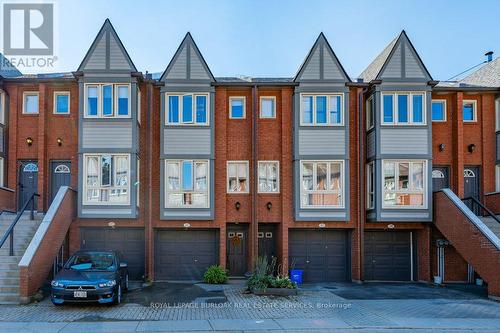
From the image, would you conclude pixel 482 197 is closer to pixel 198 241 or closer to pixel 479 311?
pixel 479 311

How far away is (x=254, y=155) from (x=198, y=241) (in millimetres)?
4042

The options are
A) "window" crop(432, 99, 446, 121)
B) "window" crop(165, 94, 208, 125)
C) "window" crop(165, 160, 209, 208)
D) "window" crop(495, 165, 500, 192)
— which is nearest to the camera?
"window" crop(165, 160, 209, 208)

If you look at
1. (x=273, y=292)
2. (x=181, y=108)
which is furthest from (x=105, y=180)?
(x=273, y=292)

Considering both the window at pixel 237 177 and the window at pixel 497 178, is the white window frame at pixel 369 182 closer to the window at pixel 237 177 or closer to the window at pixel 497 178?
the window at pixel 237 177

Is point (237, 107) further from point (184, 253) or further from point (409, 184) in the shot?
point (409, 184)

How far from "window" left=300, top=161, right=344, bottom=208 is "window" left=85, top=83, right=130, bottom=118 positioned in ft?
23.0

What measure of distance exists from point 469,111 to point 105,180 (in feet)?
47.9

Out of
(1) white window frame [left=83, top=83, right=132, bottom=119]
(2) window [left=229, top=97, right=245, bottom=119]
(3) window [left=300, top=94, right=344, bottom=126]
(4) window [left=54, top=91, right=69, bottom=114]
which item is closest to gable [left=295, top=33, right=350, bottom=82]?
(3) window [left=300, top=94, right=344, bottom=126]

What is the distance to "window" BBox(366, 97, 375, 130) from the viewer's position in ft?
59.9

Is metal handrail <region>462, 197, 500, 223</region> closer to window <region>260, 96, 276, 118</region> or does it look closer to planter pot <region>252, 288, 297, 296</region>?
planter pot <region>252, 288, 297, 296</region>

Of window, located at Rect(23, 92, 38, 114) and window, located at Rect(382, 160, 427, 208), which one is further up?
window, located at Rect(23, 92, 38, 114)

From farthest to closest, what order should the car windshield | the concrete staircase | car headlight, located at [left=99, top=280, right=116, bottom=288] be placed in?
the car windshield, the concrete staircase, car headlight, located at [left=99, top=280, right=116, bottom=288]

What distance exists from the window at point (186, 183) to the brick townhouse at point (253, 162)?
0.13ft

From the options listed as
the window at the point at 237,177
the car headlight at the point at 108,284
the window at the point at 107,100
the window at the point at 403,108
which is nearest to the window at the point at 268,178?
the window at the point at 237,177
